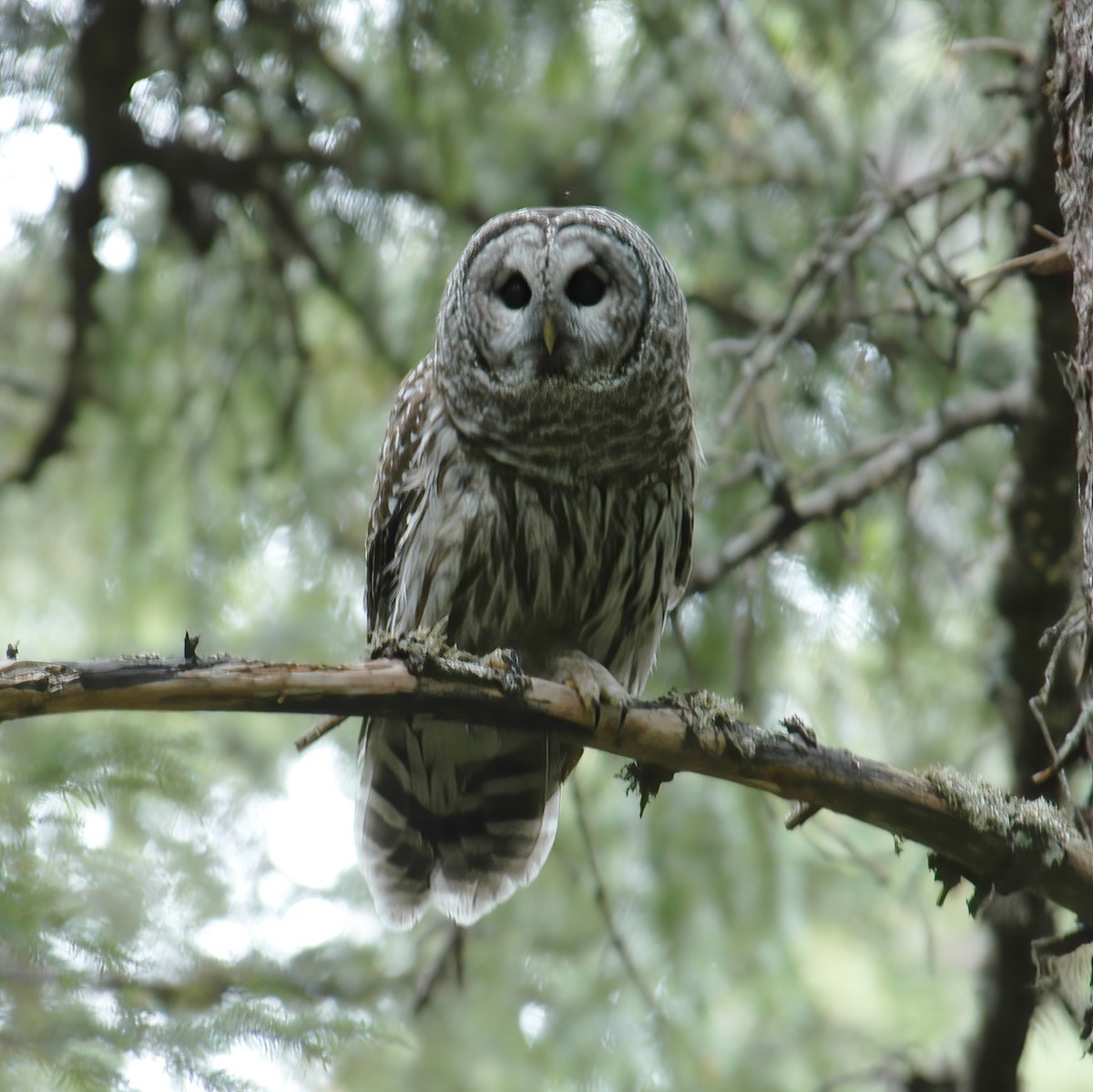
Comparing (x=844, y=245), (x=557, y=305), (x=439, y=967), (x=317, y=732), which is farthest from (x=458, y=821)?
(x=844, y=245)

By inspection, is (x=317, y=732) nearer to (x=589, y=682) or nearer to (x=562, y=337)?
(x=589, y=682)

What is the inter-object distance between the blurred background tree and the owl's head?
33 centimetres

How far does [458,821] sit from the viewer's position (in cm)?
365

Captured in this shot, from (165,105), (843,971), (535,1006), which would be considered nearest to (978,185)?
(165,105)

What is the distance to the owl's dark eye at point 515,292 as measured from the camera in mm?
3412

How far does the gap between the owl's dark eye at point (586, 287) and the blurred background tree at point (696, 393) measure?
48 cm

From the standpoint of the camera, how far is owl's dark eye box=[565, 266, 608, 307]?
11.2 ft

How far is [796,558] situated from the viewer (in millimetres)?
4078

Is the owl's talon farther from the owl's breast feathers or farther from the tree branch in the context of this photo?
the owl's breast feathers

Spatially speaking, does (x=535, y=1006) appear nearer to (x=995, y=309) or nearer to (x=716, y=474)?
(x=716, y=474)

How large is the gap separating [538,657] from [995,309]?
113 inches

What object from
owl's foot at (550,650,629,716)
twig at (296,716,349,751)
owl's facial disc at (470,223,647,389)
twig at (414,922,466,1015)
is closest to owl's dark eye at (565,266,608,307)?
owl's facial disc at (470,223,647,389)

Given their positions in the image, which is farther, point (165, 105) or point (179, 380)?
point (179, 380)

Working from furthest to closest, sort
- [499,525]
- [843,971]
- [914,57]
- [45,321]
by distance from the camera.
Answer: [843,971], [45,321], [914,57], [499,525]
